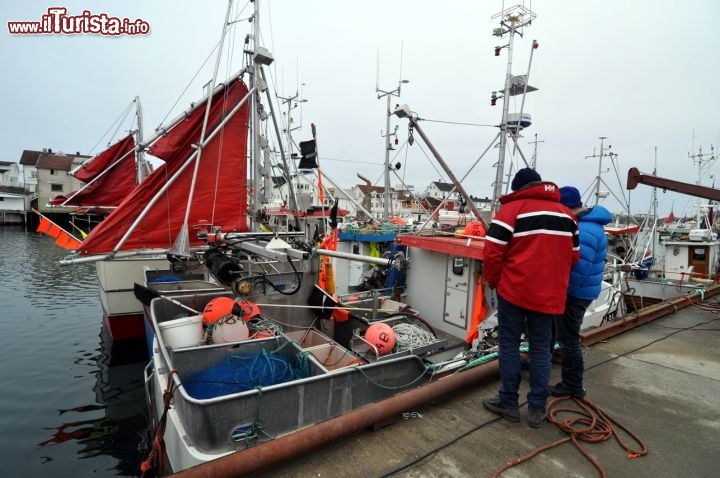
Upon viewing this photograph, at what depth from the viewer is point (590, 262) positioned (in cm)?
356

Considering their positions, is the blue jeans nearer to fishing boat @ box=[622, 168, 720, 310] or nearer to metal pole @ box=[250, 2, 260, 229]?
metal pole @ box=[250, 2, 260, 229]

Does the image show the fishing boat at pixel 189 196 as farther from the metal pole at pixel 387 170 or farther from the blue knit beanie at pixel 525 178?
the metal pole at pixel 387 170

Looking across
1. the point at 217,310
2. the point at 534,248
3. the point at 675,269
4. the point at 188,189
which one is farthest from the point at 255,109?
the point at 675,269

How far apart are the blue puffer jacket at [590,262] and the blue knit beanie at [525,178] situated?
0.96m

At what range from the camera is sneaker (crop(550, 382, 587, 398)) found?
355 cm

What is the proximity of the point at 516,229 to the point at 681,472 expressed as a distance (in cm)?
205

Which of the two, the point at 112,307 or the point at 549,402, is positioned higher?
the point at 549,402

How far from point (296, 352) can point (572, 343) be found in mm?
3004

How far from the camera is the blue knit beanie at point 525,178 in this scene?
10.4ft

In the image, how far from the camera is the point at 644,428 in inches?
125

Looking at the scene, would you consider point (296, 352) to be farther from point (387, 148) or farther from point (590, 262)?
point (387, 148)

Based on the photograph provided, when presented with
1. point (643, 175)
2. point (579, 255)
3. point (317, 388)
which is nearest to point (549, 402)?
point (579, 255)

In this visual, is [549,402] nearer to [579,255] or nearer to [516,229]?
[579,255]

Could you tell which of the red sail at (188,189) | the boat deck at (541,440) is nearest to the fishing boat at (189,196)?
the red sail at (188,189)
